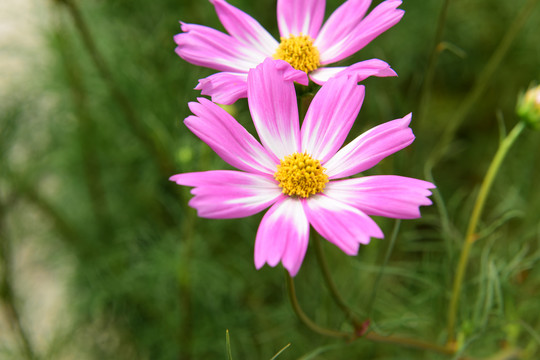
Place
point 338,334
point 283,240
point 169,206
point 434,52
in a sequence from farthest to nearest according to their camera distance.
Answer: point 169,206
point 434,52
point 338,334
point 283,240

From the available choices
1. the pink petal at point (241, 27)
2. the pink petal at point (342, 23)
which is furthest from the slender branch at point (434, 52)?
the pink petal at point (241, 27)

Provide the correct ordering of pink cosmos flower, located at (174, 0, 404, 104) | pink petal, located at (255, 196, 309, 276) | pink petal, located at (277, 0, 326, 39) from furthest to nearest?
1. pink petal, located at (277, 0, 326, 39)
2. pink cosmos flower, located at (174, 0, 404, 104)
3. pink petal, located at (255, 196, 309, 276)

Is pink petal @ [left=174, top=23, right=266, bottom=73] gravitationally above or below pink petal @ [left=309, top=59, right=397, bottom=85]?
above

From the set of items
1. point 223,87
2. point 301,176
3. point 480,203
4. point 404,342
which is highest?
point 223,87

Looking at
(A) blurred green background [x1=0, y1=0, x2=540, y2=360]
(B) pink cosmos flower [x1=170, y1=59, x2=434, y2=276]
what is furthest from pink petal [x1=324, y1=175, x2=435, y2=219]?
(A) blurred green background [x1=0, y1=0, x2=540, y2=360]

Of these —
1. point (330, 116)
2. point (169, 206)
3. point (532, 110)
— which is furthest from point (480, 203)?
point (169, 206)

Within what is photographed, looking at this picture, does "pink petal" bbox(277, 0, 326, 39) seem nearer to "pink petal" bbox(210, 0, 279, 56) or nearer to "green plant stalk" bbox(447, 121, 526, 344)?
"pink petal" bbox(210, 0, 279, 56)

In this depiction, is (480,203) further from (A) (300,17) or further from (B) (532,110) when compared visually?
(A) (300,17)
